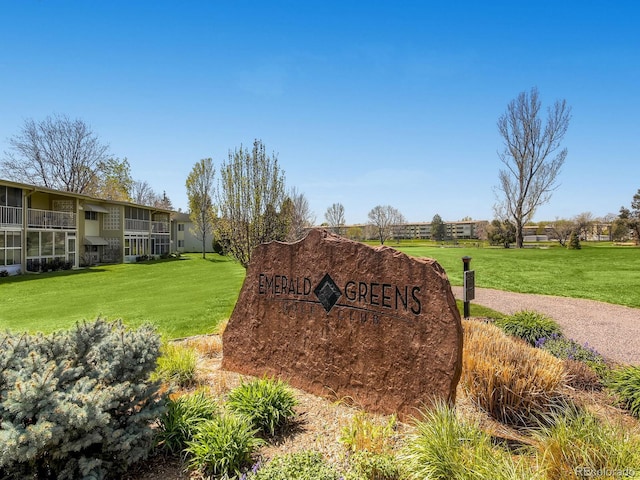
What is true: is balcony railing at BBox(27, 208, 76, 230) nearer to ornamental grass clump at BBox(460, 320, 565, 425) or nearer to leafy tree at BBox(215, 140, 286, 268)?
leafy tree at BBox(215, 140, 286, 268)

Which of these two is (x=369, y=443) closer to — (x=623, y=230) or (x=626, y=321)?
(x=626, y=321)

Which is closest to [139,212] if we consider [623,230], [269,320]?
[269,320]

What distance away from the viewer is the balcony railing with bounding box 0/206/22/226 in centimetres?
1925

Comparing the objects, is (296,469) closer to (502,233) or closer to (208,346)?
(208,346)

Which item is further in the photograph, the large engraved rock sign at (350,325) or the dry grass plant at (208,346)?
the dry grass plant at (208,346)

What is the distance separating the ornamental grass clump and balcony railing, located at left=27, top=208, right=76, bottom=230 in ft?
83.0

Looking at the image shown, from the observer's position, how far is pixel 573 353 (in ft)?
19.5

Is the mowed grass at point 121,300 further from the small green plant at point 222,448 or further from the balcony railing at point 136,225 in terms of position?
the balcony railing at point 136,225

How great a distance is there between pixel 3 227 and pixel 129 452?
872 inches

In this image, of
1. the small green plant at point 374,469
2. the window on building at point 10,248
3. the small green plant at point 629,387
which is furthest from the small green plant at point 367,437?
the window on building at point 10,248

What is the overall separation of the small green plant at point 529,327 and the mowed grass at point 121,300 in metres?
6.31

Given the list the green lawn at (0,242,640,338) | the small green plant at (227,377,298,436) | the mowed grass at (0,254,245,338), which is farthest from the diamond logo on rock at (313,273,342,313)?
the mowed grass at (0,254,245,338)

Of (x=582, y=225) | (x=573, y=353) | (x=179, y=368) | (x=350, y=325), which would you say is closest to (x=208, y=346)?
(x=179, y=368)

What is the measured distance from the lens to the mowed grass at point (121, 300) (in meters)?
9.28
